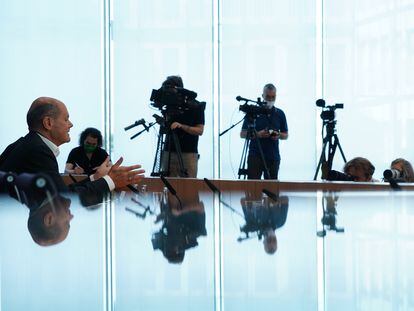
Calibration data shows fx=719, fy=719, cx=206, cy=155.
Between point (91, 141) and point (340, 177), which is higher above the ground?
point (91, 141)

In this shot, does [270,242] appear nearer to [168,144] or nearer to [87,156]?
[168,144]

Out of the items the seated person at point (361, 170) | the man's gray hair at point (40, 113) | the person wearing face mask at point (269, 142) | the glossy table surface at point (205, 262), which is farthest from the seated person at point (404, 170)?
the glossy table surface at point (205, 262)

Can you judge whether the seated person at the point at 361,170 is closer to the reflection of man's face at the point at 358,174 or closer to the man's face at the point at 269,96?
the reflection of man's face at the point at 358,174

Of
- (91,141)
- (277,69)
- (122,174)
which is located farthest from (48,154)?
(277,69)

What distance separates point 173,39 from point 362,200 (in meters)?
5.20

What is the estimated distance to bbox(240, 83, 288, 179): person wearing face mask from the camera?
520 cm

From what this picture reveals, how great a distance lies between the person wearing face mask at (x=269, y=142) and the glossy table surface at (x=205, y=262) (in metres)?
3.37

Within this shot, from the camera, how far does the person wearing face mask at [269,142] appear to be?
5.20 m

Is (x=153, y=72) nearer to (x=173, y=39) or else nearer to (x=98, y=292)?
(x=173, y=39)

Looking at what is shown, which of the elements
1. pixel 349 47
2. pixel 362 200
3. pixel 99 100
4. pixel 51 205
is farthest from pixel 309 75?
pixel 51 205

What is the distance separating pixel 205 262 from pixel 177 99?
377cm

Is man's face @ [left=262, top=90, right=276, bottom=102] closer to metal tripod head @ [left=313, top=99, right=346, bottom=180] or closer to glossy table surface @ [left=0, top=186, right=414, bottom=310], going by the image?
metal tripod head @ [left=313, top=99, right=346, bottom=180]

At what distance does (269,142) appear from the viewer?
5270 mm

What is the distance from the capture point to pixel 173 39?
7.54m
